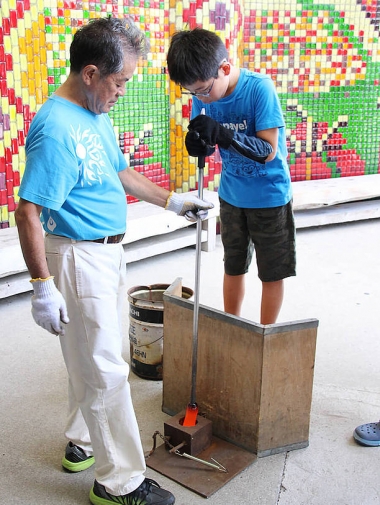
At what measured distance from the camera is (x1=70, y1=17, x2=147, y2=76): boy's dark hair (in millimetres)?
1852

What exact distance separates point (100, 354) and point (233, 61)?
3.91 meters

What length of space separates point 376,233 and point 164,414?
371 centimetres

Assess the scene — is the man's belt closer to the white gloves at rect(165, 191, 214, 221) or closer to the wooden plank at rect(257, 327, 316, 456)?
the white gloves at rect(165, 191, 214, 221)

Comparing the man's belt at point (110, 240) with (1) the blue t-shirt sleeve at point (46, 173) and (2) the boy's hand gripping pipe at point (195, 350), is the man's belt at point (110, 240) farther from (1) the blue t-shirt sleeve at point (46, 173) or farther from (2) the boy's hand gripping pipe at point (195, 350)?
(2) the boy's hand gripping pipe at point (195, 350)

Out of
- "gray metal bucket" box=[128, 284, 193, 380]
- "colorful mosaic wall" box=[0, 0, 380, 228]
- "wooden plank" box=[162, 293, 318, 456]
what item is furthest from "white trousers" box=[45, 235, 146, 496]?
"colorful mosaic wall" box=[0, 0, 380, 228]

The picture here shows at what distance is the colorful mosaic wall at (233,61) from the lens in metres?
4.18

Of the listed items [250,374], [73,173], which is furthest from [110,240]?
[250,374]

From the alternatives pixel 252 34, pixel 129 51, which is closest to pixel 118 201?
pixel 129 51

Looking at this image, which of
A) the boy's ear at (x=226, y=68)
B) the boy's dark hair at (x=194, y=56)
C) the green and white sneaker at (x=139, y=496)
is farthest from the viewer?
the boy's ear at (x=226, y=68)

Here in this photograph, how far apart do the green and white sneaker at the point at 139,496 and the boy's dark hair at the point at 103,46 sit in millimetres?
1381

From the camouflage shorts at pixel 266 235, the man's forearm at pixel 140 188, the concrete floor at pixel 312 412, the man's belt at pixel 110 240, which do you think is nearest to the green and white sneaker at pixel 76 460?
the concrete floor at pixel 312 412

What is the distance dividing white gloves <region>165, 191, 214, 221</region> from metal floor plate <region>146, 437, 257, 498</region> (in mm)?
928

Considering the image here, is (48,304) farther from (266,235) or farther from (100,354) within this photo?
(266,235)

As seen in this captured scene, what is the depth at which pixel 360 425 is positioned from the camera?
2.58 m
